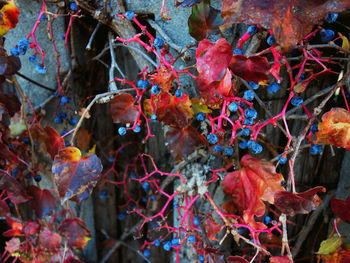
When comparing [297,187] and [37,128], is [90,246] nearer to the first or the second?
[37,128]

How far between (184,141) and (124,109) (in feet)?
0.60

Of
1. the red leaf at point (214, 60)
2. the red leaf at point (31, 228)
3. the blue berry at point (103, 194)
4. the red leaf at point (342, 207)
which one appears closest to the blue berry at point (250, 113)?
the red leaf at point (214, 60)

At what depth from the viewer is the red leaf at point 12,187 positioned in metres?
0.95

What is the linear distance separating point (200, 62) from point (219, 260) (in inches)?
20.5

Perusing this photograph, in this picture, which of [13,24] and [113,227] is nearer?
[13,24]

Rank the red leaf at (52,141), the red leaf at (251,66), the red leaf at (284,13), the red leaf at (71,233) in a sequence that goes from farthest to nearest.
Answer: the red leaf at (71,233) < the red leaf at (52,141) < the red leaf at (251,66) < the red leaf at (284,13)

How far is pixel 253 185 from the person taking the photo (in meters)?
0.83

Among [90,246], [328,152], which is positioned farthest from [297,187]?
[90,246]

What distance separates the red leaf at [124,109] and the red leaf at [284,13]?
37 centimetres

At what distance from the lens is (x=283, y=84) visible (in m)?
1.07

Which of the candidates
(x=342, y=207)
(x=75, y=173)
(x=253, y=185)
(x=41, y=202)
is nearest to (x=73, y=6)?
(x=75, y=173)

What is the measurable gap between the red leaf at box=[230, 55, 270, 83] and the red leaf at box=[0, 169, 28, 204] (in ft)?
2.35

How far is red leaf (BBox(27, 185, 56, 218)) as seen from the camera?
108 cm

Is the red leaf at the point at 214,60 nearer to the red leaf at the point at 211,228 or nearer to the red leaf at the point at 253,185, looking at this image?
the red leaf at the point at 253,185
